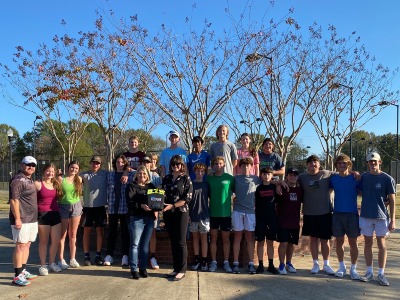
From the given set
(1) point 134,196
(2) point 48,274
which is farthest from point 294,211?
(2) point 48,274

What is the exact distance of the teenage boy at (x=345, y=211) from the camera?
5922 mm

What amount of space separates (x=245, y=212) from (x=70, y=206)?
9.11 ft

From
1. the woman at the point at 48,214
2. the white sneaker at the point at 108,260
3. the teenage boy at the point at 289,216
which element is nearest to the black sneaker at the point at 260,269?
the teenage boy at the point at 289,216

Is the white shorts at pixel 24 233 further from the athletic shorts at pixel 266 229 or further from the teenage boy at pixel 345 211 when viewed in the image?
the teenage boy at pixel 345 211

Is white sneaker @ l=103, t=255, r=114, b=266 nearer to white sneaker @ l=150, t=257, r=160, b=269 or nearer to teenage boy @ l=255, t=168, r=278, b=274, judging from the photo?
white sneaker @ l=150, t=257, r=160, b=269

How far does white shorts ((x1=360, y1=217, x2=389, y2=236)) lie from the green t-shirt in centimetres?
198

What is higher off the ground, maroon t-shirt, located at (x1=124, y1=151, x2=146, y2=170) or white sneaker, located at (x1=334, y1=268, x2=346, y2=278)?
A: maroon t-shirt, located at (x1=124, y1=151, x2=146, y2=170)

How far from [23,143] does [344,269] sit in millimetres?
58594

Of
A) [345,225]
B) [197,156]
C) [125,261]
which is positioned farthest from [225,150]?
[125,261]

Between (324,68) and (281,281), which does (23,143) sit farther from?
(281,281)

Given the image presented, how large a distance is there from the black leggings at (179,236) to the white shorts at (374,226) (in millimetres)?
2598

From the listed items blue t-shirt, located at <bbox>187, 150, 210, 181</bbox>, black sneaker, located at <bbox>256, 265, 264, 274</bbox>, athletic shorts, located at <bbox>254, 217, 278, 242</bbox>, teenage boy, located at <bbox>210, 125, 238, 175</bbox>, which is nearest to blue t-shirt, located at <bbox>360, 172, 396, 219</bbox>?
athletic shorts, located at <bbox>254, 217, 278, 242</bbox>

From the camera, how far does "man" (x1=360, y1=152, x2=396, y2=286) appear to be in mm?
5680

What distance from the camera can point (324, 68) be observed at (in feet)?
42.3
